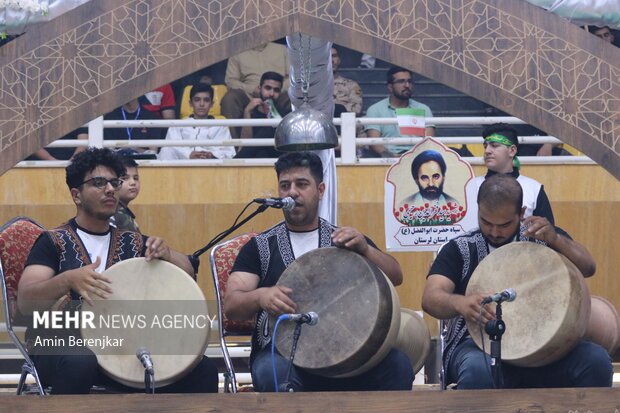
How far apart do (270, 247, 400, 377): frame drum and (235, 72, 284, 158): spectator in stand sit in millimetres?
4819

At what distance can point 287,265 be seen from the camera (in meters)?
5.92

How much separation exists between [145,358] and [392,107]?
5318mm

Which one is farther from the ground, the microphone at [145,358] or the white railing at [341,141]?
the white railing at [341,141]

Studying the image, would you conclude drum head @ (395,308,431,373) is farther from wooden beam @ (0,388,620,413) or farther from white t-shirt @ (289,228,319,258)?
wooden beam @ (0,388,620,413)

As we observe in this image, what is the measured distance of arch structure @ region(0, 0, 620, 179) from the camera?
249 inches

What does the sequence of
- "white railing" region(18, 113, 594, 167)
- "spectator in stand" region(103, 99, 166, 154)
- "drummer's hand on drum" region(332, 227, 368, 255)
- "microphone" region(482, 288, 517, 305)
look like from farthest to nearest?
"spectator in stand" region(103, 99, 166, 154) → "white railing" region(18, 113, 594, 167) → "drummer's hand on drum" region(332, 227, 368, 255) → "microphone" region(482, 288, 517, 305)

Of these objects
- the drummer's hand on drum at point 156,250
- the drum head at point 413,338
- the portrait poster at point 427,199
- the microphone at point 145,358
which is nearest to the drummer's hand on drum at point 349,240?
the drum head at point 413,338

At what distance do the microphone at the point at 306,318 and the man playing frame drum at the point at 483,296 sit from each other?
50cm

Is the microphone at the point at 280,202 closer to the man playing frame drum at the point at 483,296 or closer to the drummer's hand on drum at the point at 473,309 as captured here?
the man playing frame drum at the point at 483,296

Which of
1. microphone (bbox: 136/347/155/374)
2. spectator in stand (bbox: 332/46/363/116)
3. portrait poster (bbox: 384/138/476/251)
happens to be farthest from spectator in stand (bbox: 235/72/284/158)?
microphone (bbox: 136/347/155/374)

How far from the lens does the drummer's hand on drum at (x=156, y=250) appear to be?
5672 millimetres

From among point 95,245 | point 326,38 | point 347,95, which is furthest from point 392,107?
point 95,245

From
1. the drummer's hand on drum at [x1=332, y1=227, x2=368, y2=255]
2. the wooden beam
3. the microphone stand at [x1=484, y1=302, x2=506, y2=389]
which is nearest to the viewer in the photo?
the wooden beam

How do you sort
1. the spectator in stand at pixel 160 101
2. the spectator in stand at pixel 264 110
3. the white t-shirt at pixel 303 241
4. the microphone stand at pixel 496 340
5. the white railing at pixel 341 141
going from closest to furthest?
the microphone stand at pixel 496 340 → the white t-shirt at pixel 303 241 → the white railing at pixel 341 141 → the spectator in stand at pixel 264 110 → the spectator in stand at pixel 160 101
